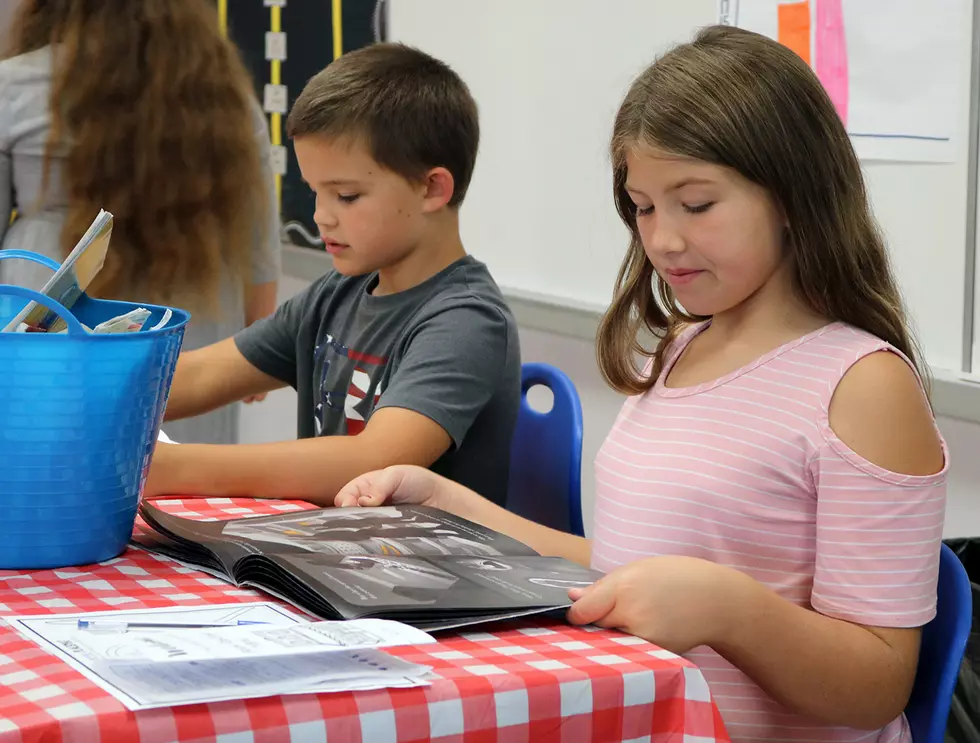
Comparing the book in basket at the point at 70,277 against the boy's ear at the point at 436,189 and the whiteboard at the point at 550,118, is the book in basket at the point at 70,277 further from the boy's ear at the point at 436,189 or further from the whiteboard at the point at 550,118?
the whiteboard at the point at 550,118

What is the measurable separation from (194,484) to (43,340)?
0.36 m

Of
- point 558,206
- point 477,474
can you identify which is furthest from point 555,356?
point 477,474

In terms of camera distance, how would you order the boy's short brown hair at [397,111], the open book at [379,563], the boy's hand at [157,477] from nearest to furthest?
the open book at [379,563], the boy's hand at [157,477], the boy's short brown hair at [397,111]

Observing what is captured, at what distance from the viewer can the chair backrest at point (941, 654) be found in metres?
0.95

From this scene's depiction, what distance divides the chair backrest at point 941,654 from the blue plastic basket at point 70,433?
630mm

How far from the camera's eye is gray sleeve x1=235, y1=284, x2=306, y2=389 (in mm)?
1662

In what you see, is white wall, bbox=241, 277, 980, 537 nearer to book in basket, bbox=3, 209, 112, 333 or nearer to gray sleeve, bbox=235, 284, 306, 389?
gray sleeve, bbox=235, 284, 306, 389

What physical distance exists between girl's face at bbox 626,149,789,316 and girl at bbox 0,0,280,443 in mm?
1167

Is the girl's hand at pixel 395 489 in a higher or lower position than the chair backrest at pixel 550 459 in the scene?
higher

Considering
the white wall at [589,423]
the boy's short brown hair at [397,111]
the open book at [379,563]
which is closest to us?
the open book at [379,563]

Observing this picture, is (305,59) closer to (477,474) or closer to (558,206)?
(558,206)

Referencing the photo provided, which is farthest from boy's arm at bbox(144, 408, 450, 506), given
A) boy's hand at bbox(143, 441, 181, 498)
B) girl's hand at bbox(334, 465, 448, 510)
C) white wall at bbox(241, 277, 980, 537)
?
white wall at bbox(241, 277, 980, 537)

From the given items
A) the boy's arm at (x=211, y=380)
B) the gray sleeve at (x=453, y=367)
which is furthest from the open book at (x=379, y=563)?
the boy's arm at (x=211, y=380)

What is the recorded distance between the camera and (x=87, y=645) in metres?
0.66
